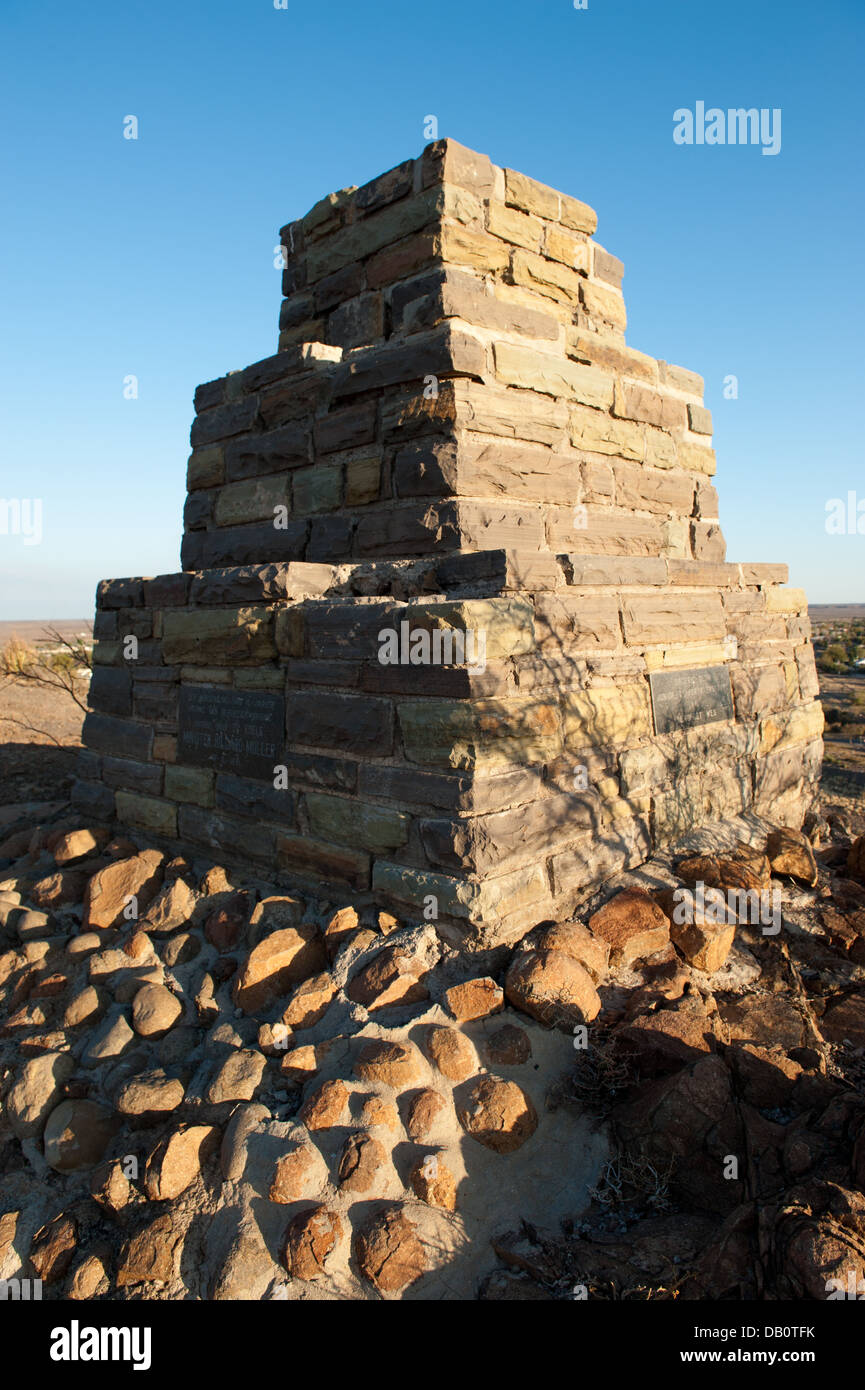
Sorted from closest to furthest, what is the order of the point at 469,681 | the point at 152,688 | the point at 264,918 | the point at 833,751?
1. the point at 469,681
2. the point at 264,918
3. the point at 152,688
4. the point at 833,751

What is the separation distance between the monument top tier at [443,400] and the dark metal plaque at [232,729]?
0.90 m

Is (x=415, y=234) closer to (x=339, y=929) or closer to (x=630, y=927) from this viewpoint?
(x=339, y=929)

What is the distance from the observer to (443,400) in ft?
12.8

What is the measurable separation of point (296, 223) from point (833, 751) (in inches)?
503

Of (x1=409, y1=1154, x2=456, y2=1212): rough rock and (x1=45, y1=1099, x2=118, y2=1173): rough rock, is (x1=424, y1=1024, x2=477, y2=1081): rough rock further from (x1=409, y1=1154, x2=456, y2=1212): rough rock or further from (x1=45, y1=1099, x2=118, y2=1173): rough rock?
(x1=45, y1=1099, x2=118, y2=1173): rough rock

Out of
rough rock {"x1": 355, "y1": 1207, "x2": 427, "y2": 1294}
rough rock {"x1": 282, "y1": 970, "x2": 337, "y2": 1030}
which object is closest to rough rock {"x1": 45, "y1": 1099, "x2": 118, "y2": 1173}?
rough rock {"x1": 282, "y1": 970, "x2": 337, "y2": 1030}

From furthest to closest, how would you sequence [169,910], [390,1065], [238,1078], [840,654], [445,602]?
1. [840,654]
2. [169,910]
3. [445,602]
4. [238,1078]
5. [390,1065]

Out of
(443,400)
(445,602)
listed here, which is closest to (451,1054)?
(445,602)

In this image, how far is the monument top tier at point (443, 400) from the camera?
396 centimetres

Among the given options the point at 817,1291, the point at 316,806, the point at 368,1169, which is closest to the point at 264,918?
the point at 316,806

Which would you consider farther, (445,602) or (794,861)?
(794,861)

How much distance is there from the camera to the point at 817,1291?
72.9 inches

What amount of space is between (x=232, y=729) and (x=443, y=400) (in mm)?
2020
